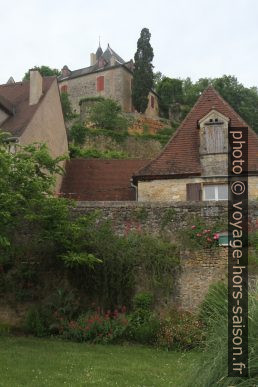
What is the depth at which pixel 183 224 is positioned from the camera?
46.7 feet

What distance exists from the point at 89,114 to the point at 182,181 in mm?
37248

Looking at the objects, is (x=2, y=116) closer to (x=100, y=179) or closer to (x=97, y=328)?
(x=100, y=179)

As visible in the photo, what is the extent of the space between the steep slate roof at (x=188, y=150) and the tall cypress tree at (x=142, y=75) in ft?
117

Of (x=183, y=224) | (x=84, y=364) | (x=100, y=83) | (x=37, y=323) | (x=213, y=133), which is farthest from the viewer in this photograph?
(x=100, y=83)

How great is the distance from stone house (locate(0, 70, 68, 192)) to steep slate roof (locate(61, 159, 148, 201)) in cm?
84

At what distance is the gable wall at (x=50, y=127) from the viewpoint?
22328 mm

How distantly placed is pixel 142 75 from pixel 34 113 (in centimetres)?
3574

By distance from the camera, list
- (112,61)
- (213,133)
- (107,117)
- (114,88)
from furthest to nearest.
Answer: (112,61) < (114,88) < (107,117) < (213,133)

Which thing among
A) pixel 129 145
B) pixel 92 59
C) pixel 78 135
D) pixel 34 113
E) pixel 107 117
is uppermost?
pixel 92 59

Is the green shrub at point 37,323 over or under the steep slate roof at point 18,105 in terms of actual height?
under

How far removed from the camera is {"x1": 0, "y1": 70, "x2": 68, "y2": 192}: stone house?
869 inches

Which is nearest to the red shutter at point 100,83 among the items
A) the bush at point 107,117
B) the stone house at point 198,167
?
the bush at point 107,117

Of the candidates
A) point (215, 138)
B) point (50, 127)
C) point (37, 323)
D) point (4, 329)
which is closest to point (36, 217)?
point (37, 323)

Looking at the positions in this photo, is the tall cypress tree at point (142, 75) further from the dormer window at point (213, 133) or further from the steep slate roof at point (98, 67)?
the dormer window at point (213, 133)
